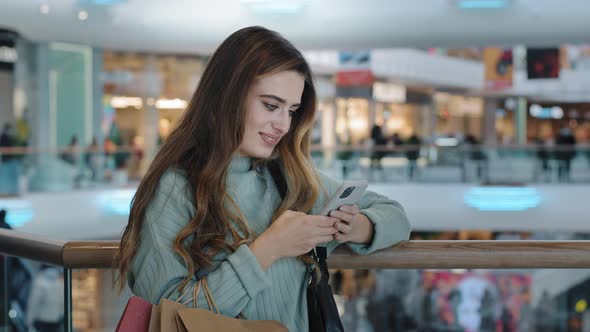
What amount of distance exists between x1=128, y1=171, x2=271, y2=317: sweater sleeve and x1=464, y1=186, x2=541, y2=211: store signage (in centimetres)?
1496

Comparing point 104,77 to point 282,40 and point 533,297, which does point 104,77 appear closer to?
point 533,297

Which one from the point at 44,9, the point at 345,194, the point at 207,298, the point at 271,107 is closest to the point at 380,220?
the point at 345,194

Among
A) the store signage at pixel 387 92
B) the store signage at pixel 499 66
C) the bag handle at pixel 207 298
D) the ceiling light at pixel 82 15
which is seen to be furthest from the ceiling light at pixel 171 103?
the bag handle at pixel 207 298

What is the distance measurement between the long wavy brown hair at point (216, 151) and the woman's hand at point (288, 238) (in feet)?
0.24

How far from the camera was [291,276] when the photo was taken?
5.42ft

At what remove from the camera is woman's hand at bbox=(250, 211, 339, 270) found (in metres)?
1.50

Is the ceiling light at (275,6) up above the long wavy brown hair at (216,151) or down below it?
above

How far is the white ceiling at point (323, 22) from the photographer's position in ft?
38.3

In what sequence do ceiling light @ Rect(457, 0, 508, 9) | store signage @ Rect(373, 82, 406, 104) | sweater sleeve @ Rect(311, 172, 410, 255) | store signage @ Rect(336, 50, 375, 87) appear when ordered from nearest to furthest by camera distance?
sweater sleeve @ Rect(311, 172, 410, 255), ceiling light @ Rect(457, 0, 508, 9), store signage @ Rect(336, 50, 375, 87), store signage @ Rect(373, 82, 406, 104)

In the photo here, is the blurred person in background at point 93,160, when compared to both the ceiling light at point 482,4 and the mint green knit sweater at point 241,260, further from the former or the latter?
the mint green knit sweater at point 241,260

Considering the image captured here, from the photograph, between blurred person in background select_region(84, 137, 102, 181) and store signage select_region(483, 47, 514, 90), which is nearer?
blurred person in background select_region(84, 137, 102, 181)

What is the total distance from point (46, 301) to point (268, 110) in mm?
1277

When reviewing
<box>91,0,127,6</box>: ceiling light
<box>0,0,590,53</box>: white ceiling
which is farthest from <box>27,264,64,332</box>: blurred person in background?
<box>91,0,127,6</box>: ceiling light

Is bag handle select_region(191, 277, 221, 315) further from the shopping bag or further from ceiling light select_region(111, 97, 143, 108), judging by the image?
ceiling light select_region(111, 97, 143, 108)
